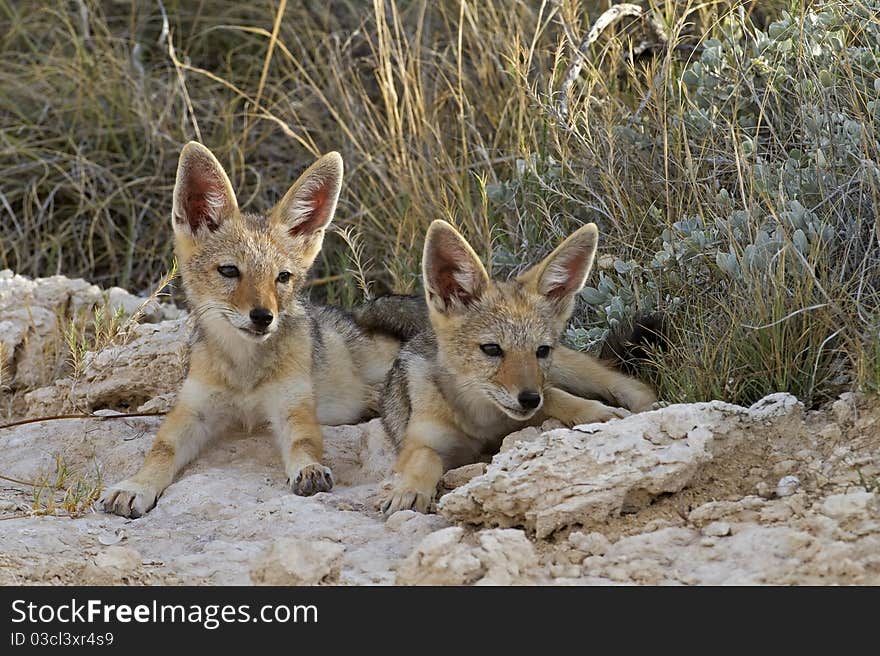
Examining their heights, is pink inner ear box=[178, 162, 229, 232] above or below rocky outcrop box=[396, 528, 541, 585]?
above

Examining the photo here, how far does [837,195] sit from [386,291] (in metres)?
2.82

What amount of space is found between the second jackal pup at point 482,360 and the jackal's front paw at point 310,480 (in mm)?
298

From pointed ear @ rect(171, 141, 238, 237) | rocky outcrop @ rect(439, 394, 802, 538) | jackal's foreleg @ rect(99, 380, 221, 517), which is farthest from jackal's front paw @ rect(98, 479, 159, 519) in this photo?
rocky outcrop @ rect(439, 394, 802, 538)

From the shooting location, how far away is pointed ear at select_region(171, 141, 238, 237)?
480 cm

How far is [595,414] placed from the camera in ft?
14.2

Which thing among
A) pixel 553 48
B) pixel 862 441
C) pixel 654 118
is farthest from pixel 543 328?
pixel 553 48

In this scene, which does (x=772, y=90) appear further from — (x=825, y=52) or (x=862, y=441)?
(x=862, y=441)

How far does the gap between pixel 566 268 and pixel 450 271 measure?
0.44 meters

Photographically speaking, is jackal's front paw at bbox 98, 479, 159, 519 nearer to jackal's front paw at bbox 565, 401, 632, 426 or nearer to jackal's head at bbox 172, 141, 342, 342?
jackal's head at bbox 172, 141, 342, 342

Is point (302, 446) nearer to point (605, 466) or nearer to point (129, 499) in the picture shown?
point (129, 499)

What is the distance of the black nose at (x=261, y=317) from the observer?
4.55 m

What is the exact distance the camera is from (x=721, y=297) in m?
4.62

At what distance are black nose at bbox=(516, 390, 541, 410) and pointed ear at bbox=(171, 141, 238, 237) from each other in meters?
1.64

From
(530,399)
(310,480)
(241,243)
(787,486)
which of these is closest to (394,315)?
(241,243)
